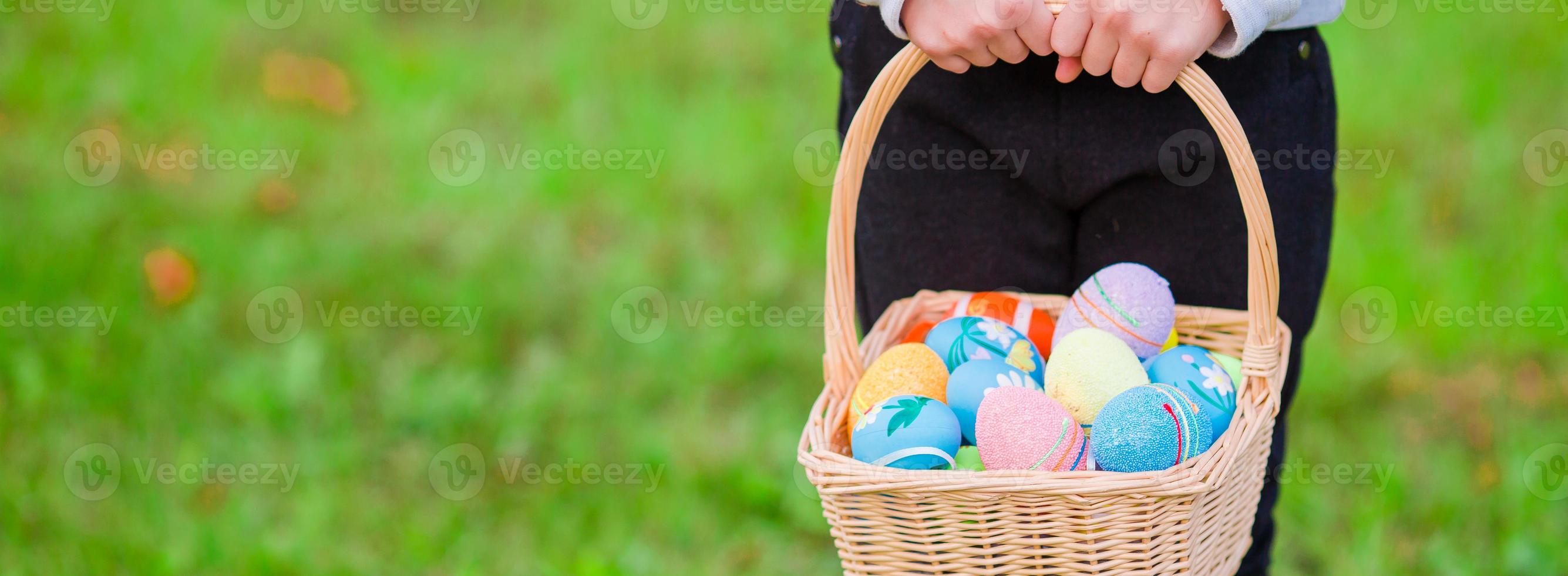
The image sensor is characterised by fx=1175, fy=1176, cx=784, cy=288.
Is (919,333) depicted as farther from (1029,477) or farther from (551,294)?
(551,294)

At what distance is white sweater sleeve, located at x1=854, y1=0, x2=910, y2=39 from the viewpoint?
1091 mm

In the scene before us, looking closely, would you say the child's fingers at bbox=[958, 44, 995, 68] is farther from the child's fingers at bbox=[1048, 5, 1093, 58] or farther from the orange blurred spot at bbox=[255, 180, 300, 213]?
the orange blurred spot at bbox=[255, 180, 300, 213]

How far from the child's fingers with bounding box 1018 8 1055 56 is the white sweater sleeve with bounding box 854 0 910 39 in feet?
0.36

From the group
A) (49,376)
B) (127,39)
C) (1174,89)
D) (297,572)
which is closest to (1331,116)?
(1174,89)

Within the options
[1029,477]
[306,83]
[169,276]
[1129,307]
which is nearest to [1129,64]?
[1129,307]

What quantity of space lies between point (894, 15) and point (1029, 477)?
1.44 ft

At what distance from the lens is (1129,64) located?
1.06 meters

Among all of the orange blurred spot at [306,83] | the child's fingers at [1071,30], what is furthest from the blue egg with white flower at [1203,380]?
the orange blurred spot at [306,83]

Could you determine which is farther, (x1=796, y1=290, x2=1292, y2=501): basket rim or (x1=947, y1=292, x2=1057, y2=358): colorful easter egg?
(x1=947, y1=292, x2=1057, y2=358): colorful easter egg

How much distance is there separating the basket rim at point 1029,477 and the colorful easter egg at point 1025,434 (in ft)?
0.22

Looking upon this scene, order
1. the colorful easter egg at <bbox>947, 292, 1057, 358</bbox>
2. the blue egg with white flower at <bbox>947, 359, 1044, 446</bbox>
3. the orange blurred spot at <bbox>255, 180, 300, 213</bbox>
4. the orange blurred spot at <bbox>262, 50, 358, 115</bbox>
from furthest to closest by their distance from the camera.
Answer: the orange blurred spot at <bbox>262, 50, 358, 115</bbox> → the orange blurred spot at <bbox>255, 180, 300, 213</bbox> → the colorful easter egg at <bbox>947, 292, 1057, 358</bbox> → the blue egg with white flower at <bbox>947, 359, 1044, 446</bbox>

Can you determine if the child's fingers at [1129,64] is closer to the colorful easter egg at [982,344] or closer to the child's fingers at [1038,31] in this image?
the child's fingers at [1038,31]

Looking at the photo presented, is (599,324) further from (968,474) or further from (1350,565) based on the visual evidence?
(968,474)

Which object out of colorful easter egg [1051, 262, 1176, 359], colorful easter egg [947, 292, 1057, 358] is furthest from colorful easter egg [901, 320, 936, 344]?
colorful easter egg [1051, 262, 1176, 359]
